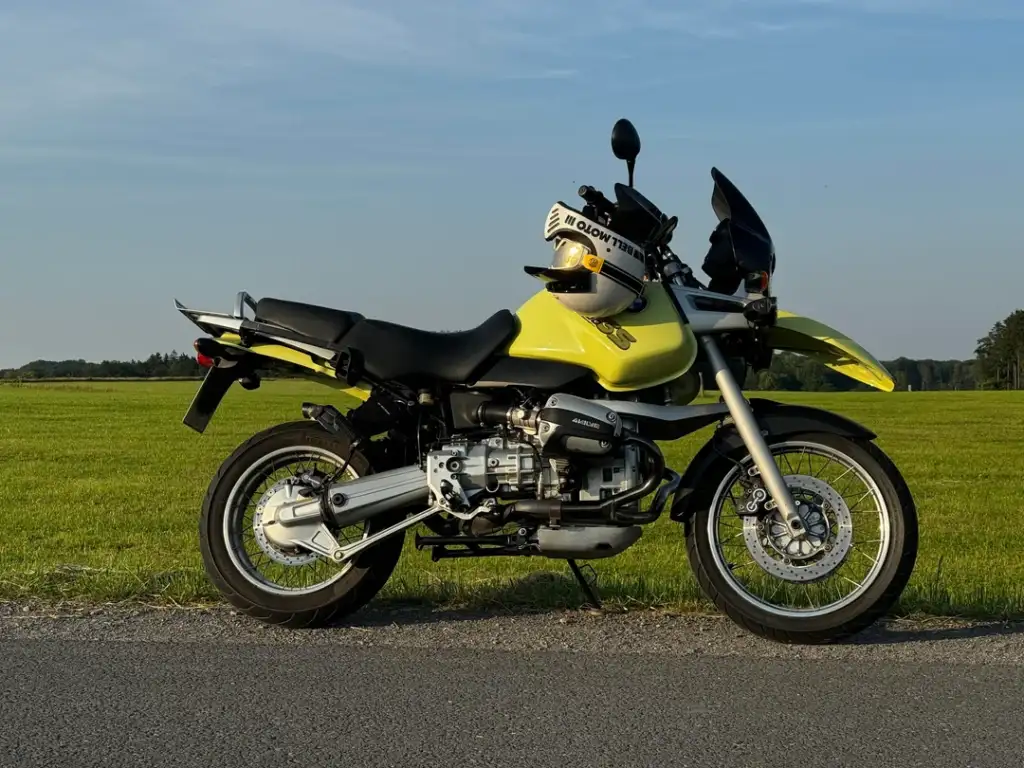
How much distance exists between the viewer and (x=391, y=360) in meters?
5.16

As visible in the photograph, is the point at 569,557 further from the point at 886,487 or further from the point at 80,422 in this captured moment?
the point at 80,422

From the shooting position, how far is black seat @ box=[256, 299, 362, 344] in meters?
5.26

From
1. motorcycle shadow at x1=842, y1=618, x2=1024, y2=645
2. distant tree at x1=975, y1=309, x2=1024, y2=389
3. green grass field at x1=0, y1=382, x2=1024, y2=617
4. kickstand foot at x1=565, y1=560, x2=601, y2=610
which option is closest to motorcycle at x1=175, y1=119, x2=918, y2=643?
motorcycle shadow at x1=842, y1=618, x2=1024, y2=645

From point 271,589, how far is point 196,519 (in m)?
7.83

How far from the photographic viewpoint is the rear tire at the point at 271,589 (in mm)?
5035

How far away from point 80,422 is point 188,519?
21807mm

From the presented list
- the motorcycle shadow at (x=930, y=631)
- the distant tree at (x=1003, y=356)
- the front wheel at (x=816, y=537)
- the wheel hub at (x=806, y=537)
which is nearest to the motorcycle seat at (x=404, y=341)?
the front wheel at (x=816, y=537)

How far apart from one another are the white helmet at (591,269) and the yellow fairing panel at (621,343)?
8 cm

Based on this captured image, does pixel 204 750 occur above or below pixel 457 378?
below

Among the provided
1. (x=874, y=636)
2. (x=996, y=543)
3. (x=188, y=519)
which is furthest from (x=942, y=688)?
(x=188, y=519)

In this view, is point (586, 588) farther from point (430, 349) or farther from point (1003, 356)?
point (1003, 356)

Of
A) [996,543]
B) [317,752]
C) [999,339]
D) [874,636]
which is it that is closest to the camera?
[317,752]

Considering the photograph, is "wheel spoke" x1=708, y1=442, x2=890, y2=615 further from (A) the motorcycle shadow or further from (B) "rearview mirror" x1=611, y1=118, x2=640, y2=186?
(B) "rearview mirror" x1=611, y1=118, x2=640, y2=186

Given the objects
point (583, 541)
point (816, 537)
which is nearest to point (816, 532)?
point (816, 537)
